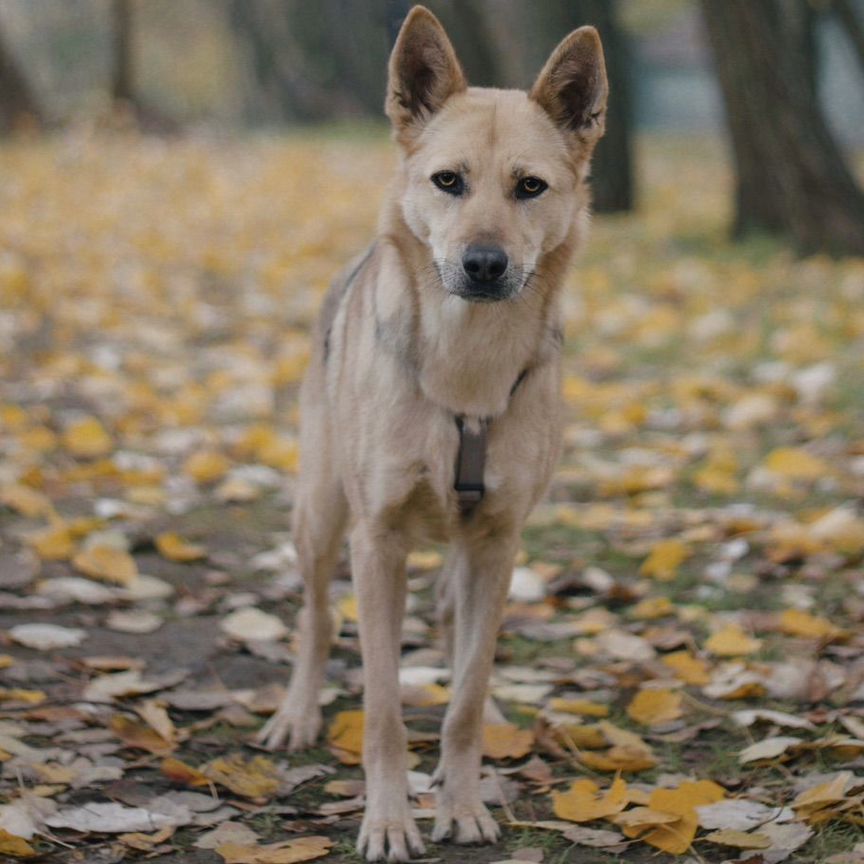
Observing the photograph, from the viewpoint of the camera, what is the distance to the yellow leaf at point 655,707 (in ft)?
12.7

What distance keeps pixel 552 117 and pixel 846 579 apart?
2172 millimetres

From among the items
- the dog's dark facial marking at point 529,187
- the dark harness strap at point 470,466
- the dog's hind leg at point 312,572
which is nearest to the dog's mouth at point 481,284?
the dog's dark facial marking at point 529,187

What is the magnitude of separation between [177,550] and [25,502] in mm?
757

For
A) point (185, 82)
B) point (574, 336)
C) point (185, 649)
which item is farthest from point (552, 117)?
point (185, 82)

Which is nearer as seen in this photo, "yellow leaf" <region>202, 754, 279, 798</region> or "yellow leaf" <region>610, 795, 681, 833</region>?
"yellow leaf" <region>610, 795, 681, 833</region>

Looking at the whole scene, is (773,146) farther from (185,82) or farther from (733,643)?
(185,82)

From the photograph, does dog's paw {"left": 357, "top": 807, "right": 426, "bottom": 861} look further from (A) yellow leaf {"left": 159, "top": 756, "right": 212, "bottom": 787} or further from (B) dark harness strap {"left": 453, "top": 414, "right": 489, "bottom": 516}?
(B) dark harness strap {"left": 453, "top": 414, "right": 489, "bottom": 516}

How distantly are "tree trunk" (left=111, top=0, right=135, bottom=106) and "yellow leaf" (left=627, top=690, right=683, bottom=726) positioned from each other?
22.0 metres

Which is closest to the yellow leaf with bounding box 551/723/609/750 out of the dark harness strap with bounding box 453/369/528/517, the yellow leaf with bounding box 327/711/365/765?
the yellow leaf with bounding box 327/711/365/765

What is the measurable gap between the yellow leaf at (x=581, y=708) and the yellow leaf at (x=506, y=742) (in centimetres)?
19

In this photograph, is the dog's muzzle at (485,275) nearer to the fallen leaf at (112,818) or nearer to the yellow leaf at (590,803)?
the yellow leaf at (590,803)

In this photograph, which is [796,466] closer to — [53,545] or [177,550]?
[177,550]

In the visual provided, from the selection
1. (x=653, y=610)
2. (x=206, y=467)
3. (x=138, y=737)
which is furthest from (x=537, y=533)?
(x=138, y=737)

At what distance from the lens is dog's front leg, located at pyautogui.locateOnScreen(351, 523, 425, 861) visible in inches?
131
